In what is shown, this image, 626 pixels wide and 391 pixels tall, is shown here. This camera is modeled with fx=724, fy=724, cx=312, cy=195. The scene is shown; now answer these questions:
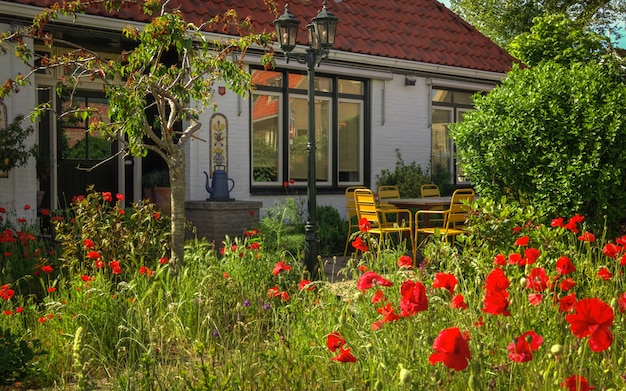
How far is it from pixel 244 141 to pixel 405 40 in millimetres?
3727

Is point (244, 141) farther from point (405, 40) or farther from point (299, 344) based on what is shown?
point (299, 344)

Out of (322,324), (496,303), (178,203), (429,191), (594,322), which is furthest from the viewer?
(429,191)

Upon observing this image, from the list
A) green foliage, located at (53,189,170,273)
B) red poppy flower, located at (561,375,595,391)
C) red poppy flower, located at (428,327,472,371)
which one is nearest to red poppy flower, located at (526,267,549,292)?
red poppy flower, located at (561,375,595,391)

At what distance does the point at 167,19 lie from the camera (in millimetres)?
Answer: 5477

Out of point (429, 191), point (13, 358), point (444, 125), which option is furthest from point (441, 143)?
point (13, 358)

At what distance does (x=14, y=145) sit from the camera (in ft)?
27.5

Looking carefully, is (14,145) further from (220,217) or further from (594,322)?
(594,322)

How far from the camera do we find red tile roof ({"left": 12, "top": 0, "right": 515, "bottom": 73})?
35.5ft

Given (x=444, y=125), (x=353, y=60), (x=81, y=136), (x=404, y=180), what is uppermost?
(x=353, y=60)

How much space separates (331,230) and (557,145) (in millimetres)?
3762

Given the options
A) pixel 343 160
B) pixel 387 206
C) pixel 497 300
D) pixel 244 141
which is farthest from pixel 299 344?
pixel 343 160

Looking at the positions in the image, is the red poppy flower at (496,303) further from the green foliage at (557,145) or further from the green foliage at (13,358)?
the green foliage at (557,145)

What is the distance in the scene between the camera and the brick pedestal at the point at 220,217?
9469 mm

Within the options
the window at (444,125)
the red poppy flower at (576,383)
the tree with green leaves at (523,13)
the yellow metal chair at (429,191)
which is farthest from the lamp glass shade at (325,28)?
the tree with green leaves at (523,13)
